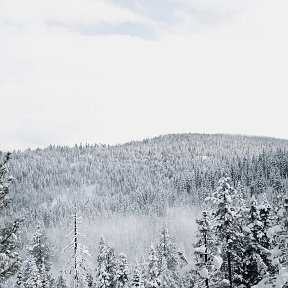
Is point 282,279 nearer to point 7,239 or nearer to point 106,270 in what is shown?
point 7,239

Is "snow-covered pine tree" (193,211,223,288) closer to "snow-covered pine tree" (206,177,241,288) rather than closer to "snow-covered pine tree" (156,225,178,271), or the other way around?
"snow-covered pine tree" (206,177,241,288)

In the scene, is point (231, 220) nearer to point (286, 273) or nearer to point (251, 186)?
point (286, 273)

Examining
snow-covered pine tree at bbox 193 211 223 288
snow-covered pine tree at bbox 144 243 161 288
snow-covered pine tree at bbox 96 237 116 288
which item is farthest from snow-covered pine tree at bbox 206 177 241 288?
snow-covered pine tree at bbox 96 237 116 288

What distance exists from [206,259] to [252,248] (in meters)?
6.43

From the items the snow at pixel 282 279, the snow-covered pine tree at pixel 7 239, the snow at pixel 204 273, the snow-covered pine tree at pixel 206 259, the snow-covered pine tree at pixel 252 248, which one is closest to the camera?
the snow at pixel 282 279

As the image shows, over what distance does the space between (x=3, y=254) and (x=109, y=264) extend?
39048 millimetres

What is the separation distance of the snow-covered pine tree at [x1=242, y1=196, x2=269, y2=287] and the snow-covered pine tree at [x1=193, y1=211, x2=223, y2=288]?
11.7ft

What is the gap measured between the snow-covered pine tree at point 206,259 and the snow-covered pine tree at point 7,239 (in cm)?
940

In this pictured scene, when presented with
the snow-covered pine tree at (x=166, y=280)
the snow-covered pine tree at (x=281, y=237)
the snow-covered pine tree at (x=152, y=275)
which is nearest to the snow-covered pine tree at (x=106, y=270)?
the snow-covered pine tree at (x=166, y=280)

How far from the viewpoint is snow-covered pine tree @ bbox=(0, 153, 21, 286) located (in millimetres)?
→ 16984

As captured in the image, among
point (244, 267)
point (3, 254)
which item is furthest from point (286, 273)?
point (244, 267)

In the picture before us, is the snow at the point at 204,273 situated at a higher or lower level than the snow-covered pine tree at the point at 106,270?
higher

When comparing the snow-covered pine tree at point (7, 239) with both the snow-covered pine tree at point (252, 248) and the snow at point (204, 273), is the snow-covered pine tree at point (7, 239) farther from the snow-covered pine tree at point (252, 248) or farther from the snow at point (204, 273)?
the snow-covered pine tree at point (252, 248)

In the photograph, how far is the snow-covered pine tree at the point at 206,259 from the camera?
73.3 ft
